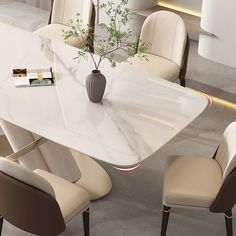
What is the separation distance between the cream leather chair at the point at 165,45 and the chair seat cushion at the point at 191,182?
1052mm

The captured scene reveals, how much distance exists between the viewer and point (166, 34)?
13.9ft

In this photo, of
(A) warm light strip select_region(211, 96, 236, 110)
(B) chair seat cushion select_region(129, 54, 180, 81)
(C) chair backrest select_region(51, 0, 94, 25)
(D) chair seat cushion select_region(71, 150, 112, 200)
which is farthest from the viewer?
(A) warm light strip select_region(211, 96, 236, 110)

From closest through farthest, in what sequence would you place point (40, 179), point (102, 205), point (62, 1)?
point (40, 179) → point (102, 205) → point (62, 1)

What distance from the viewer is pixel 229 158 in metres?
3.09

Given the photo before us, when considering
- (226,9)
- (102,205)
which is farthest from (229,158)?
(226,9)

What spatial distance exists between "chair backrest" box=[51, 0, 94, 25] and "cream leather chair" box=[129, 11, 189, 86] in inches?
22.0

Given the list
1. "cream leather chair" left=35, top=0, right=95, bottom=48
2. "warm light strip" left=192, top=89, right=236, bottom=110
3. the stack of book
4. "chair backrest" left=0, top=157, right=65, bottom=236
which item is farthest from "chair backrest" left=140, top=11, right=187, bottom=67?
"chair backrest" left=0, top=157, right=65, bottom=236

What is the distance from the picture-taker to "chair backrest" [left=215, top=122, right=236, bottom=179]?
3.02m

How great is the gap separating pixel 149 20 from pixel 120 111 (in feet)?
4.20

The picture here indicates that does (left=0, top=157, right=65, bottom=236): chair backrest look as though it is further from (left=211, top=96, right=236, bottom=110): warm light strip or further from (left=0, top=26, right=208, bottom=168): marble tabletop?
(left=211, top=96, right=236, bottom=110): warm light strip

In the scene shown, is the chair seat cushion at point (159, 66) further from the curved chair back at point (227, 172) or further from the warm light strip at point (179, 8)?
the warm light strip at point (179, 8)

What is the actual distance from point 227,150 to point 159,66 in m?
1.25

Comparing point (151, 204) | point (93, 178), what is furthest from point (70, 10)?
point (151, 204)

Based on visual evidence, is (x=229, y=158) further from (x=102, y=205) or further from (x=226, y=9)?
(x=226, y=9)
